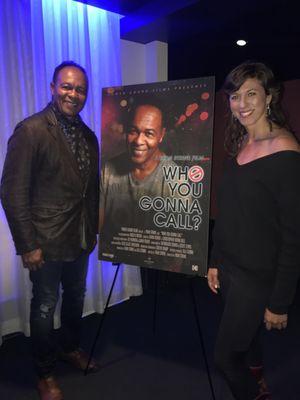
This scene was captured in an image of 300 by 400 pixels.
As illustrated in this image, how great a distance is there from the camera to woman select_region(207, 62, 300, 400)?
1.23 meters

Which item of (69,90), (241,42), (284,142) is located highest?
(241,42)

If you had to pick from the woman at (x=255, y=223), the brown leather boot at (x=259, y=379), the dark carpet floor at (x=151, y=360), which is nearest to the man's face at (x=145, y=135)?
the woman at (x=255, y=223)

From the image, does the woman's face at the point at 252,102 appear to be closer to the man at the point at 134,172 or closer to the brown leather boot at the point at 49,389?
the man at the point at 134,172

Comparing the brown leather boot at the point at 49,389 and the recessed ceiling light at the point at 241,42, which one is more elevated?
the recessed ceiling light at the point at 241,42

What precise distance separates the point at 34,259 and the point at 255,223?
3.55 feet

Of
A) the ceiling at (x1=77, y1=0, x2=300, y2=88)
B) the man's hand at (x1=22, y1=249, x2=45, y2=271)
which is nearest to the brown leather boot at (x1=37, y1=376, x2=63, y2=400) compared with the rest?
the man's hand at (x1=22, y1=249, x2=45, y2=271)

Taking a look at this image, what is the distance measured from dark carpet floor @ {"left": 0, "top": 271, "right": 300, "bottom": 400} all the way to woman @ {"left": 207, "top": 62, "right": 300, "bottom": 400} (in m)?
0.59

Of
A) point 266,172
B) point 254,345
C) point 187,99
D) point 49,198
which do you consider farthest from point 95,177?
point 254,345

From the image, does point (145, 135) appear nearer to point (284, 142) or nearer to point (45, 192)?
point (45, 192)

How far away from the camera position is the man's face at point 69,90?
1822 mm

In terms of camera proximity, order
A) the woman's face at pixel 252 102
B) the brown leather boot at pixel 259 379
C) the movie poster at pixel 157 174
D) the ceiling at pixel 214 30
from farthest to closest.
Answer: the ceiling at pixel 214 30
the movie poster at pixel 157 174
the brown leather boot at pixel 259 379
the woman's face at pixel 252 102

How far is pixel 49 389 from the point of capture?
183 centimetres

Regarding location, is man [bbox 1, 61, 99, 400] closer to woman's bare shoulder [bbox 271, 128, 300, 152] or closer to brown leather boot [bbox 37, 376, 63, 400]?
brown leather boot [bbox 37, 376, 63, 400]

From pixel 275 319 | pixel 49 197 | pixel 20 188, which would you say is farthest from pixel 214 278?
pixel 20 188
